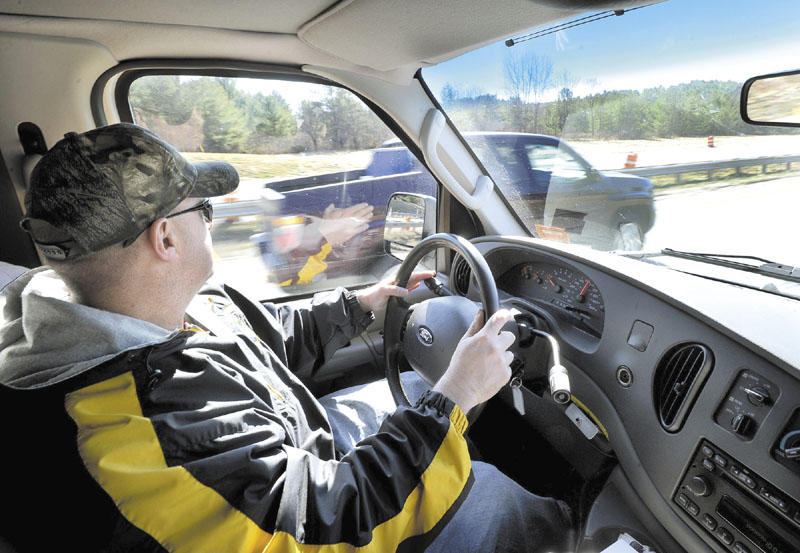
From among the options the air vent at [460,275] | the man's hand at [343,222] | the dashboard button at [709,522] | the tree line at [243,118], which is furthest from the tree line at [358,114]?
the dashboard button at [709,522]

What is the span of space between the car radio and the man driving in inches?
20.4

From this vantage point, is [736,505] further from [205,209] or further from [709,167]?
[205,209]

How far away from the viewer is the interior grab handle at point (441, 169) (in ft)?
7.61

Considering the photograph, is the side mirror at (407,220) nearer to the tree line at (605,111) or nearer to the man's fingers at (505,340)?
the tree line at (605,111)

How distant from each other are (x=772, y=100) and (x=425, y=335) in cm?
127

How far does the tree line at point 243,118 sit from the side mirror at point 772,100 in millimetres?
1578

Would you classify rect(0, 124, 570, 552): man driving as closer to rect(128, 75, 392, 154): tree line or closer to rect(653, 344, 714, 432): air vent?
rect(653, 344, 714, 432): air vent

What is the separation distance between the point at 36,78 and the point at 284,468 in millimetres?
1759

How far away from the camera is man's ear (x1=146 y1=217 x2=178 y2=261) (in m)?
1.13

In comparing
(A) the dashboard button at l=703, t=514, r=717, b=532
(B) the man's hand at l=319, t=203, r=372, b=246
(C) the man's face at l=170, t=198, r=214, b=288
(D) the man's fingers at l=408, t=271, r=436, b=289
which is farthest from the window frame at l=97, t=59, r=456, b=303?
(A) the dashboard button at l=703, t=514, r=717, b=532

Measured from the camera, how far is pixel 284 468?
101cm

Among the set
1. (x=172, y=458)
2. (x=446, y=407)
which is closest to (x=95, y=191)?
(x=172, y=458)

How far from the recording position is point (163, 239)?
3.83 feet

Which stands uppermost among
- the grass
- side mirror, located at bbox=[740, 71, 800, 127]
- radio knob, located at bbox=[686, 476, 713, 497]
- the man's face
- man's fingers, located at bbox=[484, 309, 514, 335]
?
side mirror, located at bbox=[740, 71, 800, 127]
